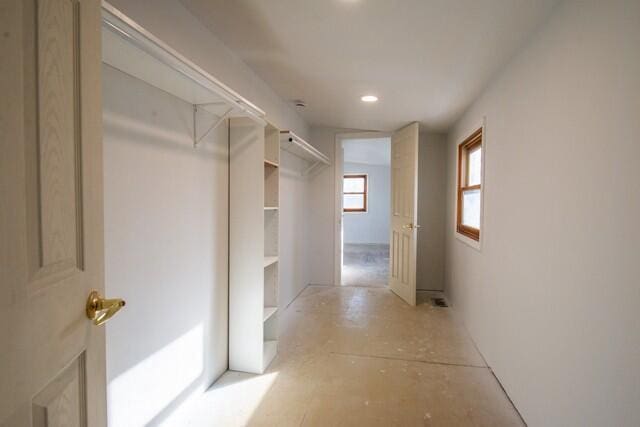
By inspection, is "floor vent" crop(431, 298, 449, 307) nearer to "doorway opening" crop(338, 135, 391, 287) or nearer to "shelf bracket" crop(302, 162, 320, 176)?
"shelf bracket" crop(302, 162, 320, 176)

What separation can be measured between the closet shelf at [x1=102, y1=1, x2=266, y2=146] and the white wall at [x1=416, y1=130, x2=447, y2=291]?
315 cm

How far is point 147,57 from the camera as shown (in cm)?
120

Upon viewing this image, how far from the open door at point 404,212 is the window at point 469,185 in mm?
489

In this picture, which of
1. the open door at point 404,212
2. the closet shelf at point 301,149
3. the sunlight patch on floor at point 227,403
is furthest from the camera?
the open door at point 404,212

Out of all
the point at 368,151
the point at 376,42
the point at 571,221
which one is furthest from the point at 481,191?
the point at 368,151

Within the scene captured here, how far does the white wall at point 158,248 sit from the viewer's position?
136 cm

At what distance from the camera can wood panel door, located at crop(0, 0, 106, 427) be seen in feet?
1.84

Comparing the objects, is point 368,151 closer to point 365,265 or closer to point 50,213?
point 365,265

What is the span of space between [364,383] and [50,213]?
2.09 m

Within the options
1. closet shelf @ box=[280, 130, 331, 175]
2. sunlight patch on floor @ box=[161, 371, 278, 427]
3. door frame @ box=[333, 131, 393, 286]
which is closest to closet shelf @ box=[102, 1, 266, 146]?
closet shelf @ box=[280, 130, 331, 175]

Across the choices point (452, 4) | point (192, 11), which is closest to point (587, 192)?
point (452, 4)

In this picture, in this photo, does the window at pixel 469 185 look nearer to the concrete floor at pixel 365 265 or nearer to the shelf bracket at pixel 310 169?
the concrete floor at pixel 365 265

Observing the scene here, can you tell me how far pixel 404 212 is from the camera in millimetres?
4062

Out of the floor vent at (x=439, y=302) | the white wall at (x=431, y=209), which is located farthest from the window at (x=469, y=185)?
the floor vent at (x=439, y=302)
